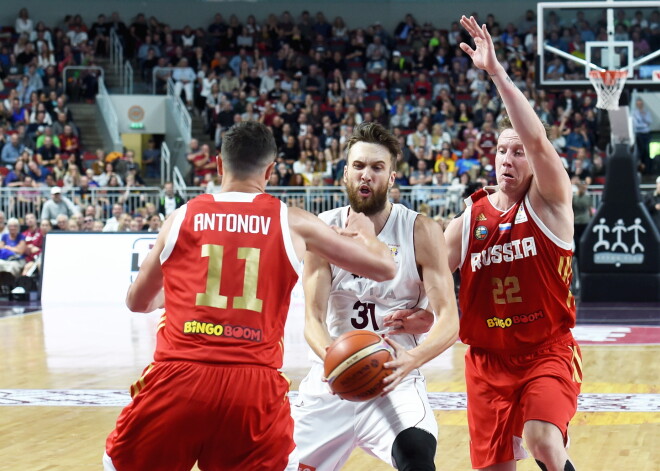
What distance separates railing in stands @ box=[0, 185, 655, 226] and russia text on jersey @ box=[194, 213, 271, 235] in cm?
1559

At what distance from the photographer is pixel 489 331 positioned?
5.02 m

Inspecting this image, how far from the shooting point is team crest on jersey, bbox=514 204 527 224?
16.5ft

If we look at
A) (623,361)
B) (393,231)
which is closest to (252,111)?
(623,361)

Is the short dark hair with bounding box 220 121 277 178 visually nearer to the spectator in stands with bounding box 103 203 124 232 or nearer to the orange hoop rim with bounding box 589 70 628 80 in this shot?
the orange hoop rim with bounding box 589 70 628 80

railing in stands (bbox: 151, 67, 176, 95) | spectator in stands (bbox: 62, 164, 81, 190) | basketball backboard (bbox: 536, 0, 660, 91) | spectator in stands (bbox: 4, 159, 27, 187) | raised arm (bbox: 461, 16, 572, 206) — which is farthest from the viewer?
railing in stands (bbox: 151, 67, 176, 95)

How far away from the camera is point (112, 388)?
9.60 m

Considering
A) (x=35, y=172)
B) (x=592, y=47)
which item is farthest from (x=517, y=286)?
(x=35, y=172)

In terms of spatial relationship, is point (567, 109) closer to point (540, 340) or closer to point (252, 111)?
point (252, 111)

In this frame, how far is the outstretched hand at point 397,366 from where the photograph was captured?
430 cm

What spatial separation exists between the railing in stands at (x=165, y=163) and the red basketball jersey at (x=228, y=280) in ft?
65.9

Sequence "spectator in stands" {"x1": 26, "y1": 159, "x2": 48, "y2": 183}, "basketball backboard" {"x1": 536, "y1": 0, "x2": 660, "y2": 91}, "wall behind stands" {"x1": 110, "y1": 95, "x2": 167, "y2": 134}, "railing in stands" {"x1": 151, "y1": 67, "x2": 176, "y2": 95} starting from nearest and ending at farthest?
"basketball backboard" {"x1": 536, "y1": 0, "x2": 660, "y2": 91}
"spectator in stands" {"x1": 26, "y1": 159, "x2": 48, "y2": 183}
"wall behind stands" {"x1": 110, "y1": 95, "x2": 167, "y2": 134}
"railing in stands" {"x1": 151, "y1": 67, "x2": 176, "y2": 95}

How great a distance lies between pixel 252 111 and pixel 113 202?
16.2ft

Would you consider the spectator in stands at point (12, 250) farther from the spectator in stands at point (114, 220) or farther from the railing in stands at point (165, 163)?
the railing in stands at point (165, 163)

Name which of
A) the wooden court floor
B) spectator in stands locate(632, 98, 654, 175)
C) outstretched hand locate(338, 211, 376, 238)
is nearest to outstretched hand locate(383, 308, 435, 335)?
outstretched hand locate(338, 211, 376, 238)
